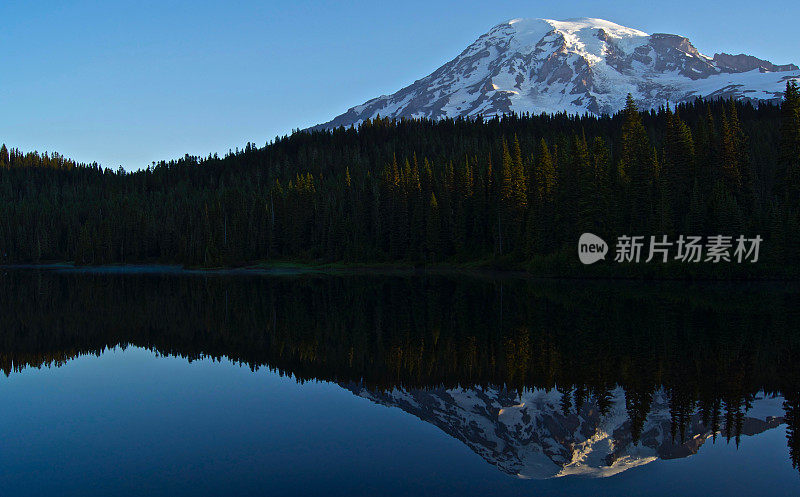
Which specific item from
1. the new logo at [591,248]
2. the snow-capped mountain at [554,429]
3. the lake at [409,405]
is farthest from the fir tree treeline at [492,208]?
the snow-capped mountain at [554,429]

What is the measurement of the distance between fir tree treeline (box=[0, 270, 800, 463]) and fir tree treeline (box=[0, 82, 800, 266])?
76.8 feet

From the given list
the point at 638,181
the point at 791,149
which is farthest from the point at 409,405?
the point at 638,181

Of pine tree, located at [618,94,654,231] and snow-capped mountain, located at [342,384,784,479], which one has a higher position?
pine tree, located at [618,94,654,231]

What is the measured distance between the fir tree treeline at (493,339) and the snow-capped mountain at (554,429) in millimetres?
357

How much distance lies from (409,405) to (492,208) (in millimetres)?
89030

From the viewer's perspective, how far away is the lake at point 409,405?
12562 mm

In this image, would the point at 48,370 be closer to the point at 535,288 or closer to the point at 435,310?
the point at 435,310

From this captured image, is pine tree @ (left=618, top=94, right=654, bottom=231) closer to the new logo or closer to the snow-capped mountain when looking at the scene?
the new logo

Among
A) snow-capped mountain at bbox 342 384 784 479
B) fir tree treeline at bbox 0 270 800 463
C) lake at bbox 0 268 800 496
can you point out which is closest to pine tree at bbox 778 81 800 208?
fir tree treeline at bbox 0 270 800 463

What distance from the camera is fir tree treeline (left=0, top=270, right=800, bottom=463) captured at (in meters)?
18.9

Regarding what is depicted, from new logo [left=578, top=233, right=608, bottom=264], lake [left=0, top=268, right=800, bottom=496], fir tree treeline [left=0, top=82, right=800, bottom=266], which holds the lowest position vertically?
lake [left=0, top=268, right=800, bottom=496]

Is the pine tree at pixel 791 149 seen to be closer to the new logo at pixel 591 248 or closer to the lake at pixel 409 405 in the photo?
the new logo at pixel 591 248

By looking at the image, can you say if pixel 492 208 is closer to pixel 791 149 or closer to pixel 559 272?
pixel 559 272

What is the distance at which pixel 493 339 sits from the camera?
27922 mm
